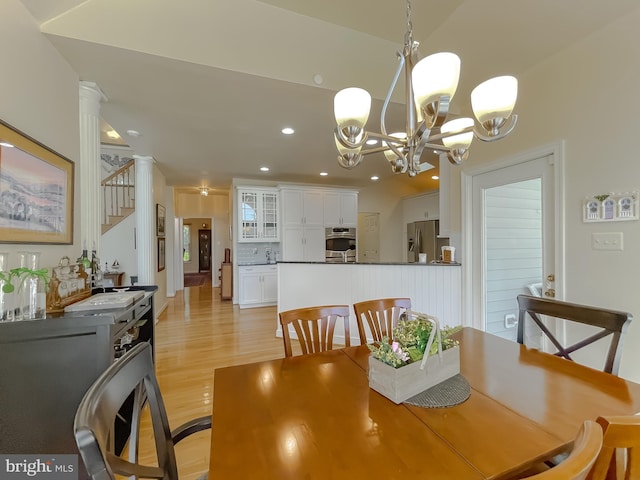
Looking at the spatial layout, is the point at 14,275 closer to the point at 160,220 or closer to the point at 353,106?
the point at 353,106

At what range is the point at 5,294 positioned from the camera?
1437 mm

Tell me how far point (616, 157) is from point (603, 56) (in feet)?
2.38

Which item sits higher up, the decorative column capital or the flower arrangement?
the decorative column capital

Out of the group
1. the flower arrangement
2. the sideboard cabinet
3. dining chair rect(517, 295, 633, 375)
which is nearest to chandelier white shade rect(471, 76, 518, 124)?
the flower arrangement

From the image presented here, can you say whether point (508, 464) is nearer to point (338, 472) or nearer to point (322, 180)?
point (338, 472)

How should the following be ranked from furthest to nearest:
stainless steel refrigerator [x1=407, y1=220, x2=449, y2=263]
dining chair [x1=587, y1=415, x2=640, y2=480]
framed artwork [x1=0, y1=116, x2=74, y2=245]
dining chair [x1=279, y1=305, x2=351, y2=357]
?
1. stainless steel refrigerator [x1=407, y1=220, x2=449, y2=263]
2. dining chair [x1=279, y1=305, x2=351, y2=357]
3. framed artwork [x1=0, y1=116, x2=74, y2=245]
4. dining chair [x1=587, y1=415, x2=640, y2=480]

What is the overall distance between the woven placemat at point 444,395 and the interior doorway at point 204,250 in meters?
13.3

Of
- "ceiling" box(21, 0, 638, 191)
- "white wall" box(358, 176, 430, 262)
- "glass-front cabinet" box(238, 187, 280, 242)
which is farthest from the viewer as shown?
"white wall" box(358, 176, 430, 262)

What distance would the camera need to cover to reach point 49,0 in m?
1.78

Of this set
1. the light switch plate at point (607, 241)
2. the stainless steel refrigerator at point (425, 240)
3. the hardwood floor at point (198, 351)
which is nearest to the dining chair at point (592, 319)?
the light switch plate at point (607, 241)

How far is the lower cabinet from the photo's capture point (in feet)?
19.8

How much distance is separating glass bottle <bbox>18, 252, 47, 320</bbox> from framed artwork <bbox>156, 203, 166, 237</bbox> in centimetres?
414

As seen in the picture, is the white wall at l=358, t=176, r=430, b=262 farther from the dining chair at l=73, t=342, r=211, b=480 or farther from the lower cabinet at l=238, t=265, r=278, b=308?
the dining chair at l=73, t=342, r=211, b=480

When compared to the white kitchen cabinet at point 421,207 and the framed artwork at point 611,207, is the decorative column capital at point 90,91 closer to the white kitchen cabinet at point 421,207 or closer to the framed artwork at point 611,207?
the framed artwork at point 611,207
